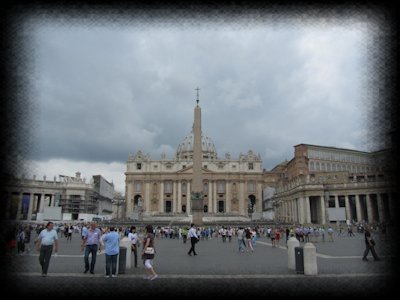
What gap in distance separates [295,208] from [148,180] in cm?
4212

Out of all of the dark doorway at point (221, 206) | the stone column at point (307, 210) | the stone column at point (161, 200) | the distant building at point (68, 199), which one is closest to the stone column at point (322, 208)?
the stone column at point (307, 210)

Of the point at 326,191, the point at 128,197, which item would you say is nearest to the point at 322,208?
the point at 326,191

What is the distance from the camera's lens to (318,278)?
28.8ft

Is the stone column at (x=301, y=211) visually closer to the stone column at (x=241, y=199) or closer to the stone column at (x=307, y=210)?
the stone column at (x=307, y=210)

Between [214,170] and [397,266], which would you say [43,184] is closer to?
[214,170]

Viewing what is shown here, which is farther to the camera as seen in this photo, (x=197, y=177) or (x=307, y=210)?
(x=307, y=210)

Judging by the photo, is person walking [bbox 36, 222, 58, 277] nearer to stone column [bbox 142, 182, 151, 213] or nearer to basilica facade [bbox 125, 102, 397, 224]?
basilica facade [bbox 125, 102, 397, 224]

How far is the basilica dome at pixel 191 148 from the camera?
114m

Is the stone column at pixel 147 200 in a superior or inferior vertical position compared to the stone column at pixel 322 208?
superior

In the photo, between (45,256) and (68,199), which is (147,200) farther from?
(45,256)

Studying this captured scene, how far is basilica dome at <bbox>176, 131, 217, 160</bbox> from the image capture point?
113750mm

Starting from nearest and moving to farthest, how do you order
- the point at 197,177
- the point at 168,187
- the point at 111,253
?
1. the point at 111,253
2. the point at 197,177
3. the point at 168,187

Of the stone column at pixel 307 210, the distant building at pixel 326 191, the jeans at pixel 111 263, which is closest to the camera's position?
the jeans at pixel 111 263

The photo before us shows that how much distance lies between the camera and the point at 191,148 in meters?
114
